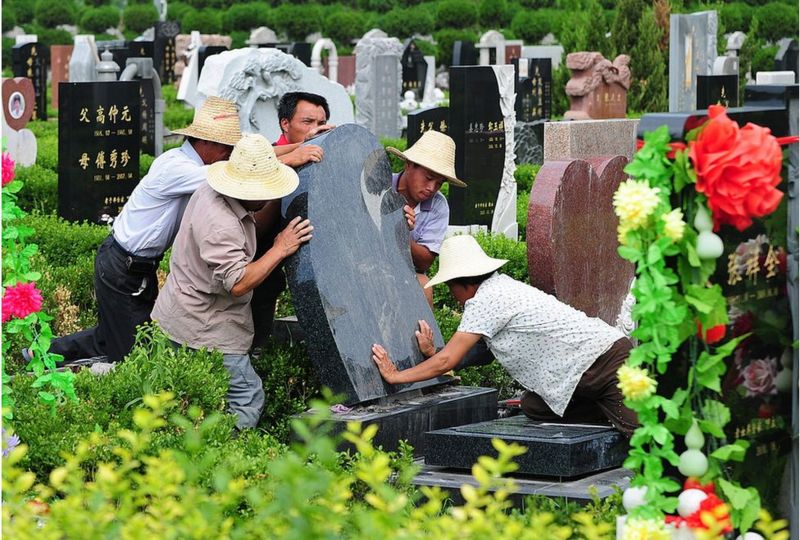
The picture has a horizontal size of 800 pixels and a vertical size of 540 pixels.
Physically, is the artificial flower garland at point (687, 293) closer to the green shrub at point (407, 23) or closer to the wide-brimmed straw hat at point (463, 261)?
the wide-brimmed straw hat at point (463, 261)

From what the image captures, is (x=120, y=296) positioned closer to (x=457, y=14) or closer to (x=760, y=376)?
(x=760, y=376)

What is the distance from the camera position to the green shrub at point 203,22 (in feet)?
131

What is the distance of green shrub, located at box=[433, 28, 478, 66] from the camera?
36781 mm

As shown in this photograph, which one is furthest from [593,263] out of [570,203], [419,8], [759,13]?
[419,8]

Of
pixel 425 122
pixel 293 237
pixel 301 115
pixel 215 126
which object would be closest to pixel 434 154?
pixel 301 115

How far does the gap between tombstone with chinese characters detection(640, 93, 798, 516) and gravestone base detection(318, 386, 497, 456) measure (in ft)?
6.24

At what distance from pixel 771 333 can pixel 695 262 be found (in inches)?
21.7

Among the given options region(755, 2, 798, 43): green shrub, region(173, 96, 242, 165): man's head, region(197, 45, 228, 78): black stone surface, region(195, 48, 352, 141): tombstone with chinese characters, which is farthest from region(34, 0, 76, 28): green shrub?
region(173, 96, 242, 165): man's head

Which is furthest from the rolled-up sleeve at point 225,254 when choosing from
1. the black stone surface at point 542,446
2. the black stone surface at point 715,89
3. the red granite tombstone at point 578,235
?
the black stone surface at point 715,89

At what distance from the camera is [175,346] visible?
19.3 feet

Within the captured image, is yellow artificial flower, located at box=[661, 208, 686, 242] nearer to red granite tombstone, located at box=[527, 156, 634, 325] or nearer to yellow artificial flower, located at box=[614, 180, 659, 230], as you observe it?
yellow artificial flower, located at box=[614, 180, 659, 230]

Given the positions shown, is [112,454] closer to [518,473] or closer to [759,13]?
[518,473]

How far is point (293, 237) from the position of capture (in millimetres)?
5797

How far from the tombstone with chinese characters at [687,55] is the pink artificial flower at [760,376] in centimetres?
1222
